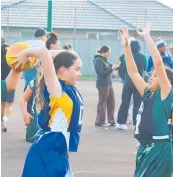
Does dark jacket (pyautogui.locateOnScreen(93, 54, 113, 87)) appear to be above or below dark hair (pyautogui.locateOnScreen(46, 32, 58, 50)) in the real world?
below

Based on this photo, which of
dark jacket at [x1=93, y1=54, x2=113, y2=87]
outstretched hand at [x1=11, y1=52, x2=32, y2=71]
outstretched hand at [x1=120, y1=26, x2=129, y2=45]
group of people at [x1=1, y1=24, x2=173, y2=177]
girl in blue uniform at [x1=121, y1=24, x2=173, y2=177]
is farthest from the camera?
dark jacket at [x1=93, y1=54, x2=113, y2=87]

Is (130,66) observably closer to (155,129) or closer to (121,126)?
(155,129)

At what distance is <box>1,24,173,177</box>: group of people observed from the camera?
5.49m

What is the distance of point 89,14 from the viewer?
129ft

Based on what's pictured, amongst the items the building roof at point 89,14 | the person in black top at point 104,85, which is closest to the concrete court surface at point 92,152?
the person in black top at point 104,85

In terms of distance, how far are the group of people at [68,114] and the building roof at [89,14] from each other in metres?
31.0

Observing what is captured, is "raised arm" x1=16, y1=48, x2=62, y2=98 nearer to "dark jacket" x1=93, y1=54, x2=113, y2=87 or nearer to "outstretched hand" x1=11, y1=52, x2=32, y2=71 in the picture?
"outstretched hand" x1=11, y1=52, x2=32, y2=71

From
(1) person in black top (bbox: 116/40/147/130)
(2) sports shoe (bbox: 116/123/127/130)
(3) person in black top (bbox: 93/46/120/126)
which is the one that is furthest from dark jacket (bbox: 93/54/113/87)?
(2) sports shoe (bbox: 116/123/127/130)

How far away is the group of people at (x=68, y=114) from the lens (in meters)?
5.49

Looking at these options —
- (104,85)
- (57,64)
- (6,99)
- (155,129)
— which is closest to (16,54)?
(57,64)

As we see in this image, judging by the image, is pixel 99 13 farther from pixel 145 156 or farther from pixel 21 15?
pixel 145 156

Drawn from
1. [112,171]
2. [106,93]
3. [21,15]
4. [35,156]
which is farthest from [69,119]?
[21,15]

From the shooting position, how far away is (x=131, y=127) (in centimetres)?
1407

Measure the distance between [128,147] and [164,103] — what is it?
5238 mm
